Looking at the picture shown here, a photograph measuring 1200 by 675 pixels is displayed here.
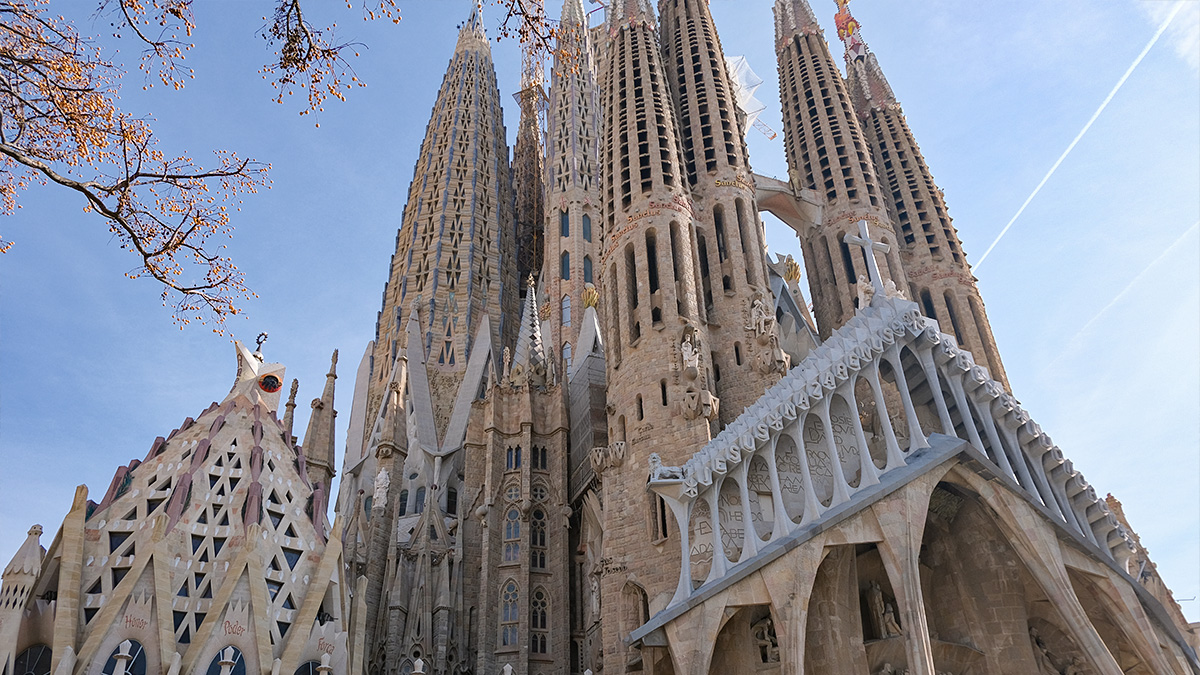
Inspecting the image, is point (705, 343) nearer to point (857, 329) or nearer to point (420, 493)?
point (857, 329)

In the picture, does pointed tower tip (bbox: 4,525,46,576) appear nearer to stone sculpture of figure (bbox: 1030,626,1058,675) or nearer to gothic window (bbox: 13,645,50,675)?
gothic window (bbox: 13,645,50,675)

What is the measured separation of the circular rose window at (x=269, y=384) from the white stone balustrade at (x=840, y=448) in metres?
11.7

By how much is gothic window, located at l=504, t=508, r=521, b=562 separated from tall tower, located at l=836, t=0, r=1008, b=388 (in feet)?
55.6

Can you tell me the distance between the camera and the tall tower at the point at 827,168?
109 ft

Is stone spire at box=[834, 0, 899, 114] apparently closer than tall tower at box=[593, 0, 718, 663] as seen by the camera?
No

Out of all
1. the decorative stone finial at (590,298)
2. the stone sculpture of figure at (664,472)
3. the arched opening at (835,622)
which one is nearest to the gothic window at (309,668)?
the stone sculpture of figure at (664,472)

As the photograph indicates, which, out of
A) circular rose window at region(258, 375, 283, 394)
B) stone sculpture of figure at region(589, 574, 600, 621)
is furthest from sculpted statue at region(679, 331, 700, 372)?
circular rose window at region(258, 375, 283, 394)

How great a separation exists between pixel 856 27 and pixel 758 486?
33511mm

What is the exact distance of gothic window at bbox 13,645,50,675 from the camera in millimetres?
16828

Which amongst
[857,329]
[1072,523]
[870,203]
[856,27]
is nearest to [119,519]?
[857,329]

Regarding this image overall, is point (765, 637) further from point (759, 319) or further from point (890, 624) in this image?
point (759, 319)

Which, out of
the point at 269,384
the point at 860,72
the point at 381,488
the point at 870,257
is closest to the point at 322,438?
the point at 381,488

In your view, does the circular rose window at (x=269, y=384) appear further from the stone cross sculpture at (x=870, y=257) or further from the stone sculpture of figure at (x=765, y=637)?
the stone cross sculpture at (x=870, y=257)

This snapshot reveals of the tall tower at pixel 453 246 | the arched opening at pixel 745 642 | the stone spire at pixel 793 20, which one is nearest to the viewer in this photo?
the arched opening at pixel 745 642
